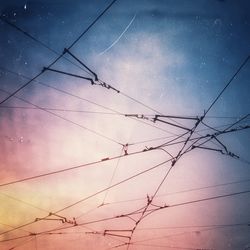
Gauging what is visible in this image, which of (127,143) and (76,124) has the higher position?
(76,124)

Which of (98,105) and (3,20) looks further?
(98,105)

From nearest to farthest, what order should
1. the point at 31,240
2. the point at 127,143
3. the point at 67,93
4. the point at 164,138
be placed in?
1. the point at 127,143
2. the point at 67,93
3. the point at 164,138
4. the point at 31,240

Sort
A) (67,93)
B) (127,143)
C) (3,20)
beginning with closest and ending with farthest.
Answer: (3,20) → (127,143) → (67,93)

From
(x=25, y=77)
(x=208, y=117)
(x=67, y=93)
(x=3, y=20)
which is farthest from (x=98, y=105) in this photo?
(x=3, y=20)

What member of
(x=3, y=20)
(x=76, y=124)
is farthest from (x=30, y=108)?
(x=3, y=20)

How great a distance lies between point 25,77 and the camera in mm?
10047

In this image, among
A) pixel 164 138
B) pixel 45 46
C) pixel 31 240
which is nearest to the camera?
pixel 45 46

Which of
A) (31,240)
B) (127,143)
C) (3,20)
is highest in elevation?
(31,240)

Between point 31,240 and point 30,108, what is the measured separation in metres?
32.1

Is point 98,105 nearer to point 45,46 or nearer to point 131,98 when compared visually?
point 131,98

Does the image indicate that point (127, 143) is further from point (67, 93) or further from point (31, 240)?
point (31, 240)

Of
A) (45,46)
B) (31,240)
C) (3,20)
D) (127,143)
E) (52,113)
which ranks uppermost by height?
(31,240)

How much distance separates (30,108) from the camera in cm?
1240

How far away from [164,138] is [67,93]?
3979mm
